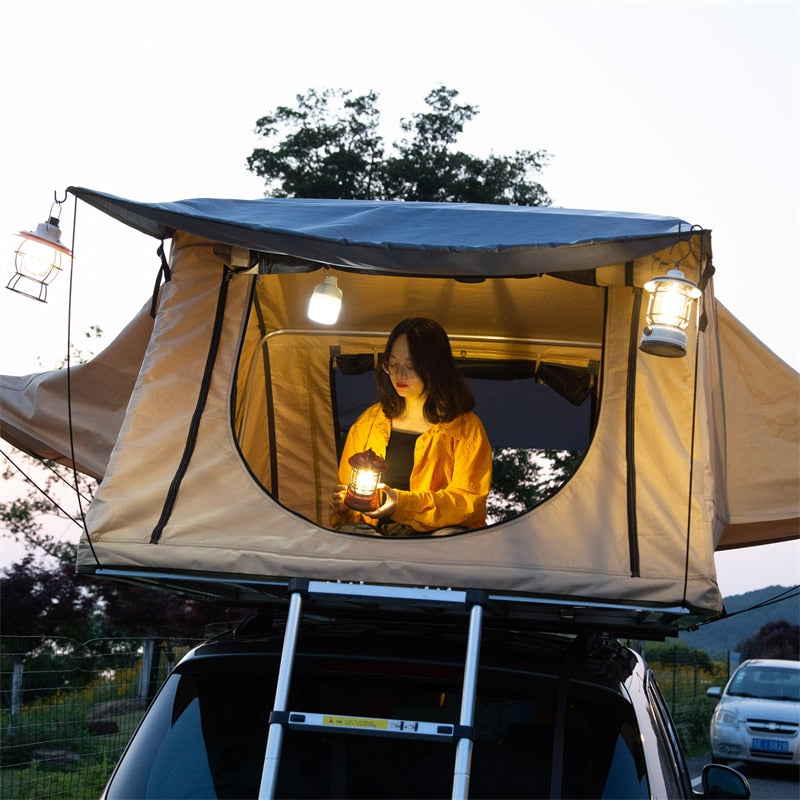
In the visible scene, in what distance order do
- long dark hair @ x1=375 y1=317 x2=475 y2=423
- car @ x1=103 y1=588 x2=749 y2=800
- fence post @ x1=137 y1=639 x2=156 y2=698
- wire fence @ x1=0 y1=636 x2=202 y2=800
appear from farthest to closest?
fence post @ x1=137 y1=639 x2=156 y2=698
wire fence @ x1=0 y1=636 x2=202 y2=800
long dark hair @ x1=375 y1=317 x2=475 y2=423
car @ x1=103 y1=588 x2=749 y2=800

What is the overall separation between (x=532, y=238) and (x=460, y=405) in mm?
1808

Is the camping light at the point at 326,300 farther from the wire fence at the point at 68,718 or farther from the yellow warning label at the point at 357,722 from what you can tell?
the wire fence at the point at 68,718

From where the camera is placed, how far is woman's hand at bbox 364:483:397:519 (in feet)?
16.7

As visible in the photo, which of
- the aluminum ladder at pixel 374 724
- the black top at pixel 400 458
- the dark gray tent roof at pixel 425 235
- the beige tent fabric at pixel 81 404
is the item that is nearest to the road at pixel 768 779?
the black top at pixel 400 458

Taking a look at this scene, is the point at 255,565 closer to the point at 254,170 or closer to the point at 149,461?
the point at 149,461

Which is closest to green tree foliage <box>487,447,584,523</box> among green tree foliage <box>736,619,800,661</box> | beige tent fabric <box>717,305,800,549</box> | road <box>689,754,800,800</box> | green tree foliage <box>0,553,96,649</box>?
road <box>689,754,800,800</box>

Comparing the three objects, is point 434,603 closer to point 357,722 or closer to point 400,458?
point 357,722

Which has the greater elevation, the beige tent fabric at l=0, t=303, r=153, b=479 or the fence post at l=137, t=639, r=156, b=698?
the beige tent fabric at l=0, t=303, r=153, b=479

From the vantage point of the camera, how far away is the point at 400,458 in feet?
20.6

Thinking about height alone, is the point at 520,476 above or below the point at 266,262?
above

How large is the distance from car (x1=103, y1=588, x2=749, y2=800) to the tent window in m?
3.67

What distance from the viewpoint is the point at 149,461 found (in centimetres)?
473

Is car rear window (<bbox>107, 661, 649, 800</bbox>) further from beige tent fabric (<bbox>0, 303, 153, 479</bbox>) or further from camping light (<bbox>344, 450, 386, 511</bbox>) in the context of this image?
beige tent fabric (<bbox>0, 303, 153, 479</bbox>)

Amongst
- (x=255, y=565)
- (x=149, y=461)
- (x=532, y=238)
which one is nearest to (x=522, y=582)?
(x=255, y=565)
